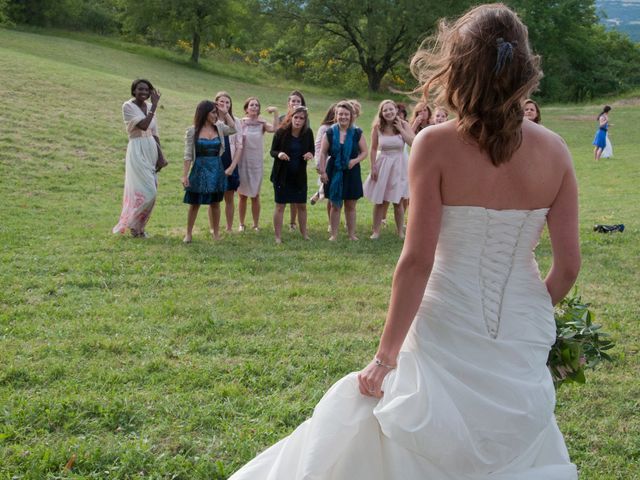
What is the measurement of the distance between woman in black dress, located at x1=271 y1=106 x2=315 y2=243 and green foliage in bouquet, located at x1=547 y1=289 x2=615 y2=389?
7435 millimetres

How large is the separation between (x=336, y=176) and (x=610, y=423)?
21.6 feet

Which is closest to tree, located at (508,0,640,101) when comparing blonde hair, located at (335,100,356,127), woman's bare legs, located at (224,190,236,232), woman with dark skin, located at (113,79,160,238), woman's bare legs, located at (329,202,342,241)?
blonde hair, located at (335,100,356,127)

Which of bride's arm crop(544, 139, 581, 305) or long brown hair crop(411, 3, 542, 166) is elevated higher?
long brown hair crop(411, 3, 542, 166)

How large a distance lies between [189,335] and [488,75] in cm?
446

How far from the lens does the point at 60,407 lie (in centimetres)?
477

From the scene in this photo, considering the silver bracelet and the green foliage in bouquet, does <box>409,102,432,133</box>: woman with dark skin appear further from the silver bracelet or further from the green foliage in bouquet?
the silver bracelet

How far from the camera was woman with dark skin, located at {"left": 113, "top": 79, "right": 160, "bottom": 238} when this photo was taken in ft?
35.2

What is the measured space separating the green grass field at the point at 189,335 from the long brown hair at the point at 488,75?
258 cm

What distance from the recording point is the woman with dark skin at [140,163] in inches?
423

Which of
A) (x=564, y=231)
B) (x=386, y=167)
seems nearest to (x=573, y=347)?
(x=564, y=231)

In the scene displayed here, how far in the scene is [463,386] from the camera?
104 inches

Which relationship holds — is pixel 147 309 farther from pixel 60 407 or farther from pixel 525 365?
pixel 525 365

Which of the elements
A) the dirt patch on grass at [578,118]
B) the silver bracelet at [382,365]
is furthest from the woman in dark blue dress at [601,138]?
the silver bracelet at [382,365]

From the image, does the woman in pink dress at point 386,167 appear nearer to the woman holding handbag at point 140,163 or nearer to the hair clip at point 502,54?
the woman holding handbag at point 140,163
